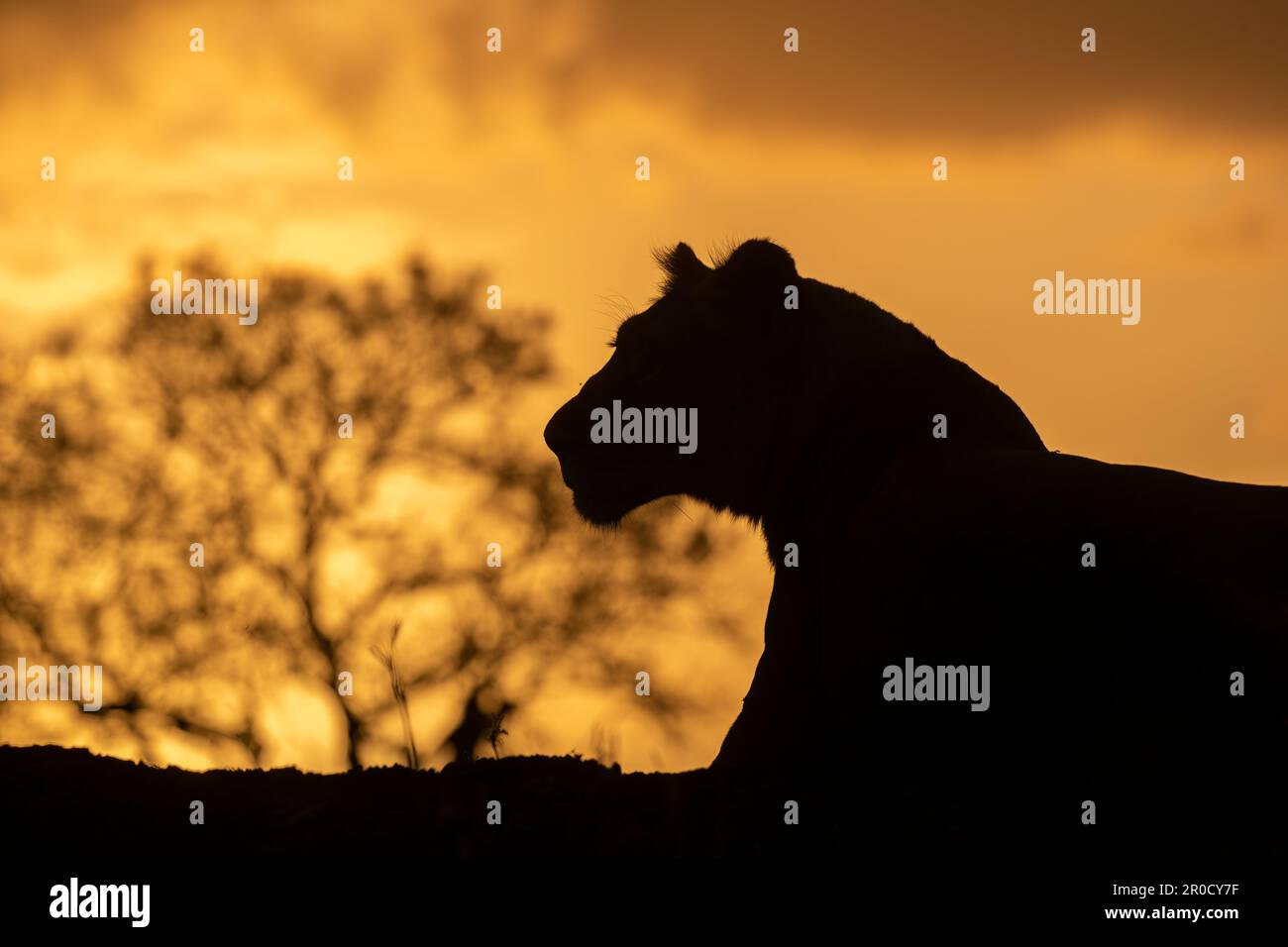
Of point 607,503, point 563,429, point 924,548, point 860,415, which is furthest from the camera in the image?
point 607,503

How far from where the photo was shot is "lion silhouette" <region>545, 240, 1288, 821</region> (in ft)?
17.9

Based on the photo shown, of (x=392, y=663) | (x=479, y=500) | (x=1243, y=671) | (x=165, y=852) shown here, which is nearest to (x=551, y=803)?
(x=165, y=852)

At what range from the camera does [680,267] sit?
8.55 metres

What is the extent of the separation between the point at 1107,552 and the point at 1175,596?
0.87ft

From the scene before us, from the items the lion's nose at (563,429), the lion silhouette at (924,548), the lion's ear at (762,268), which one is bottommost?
the lion silhouette at (924,548)

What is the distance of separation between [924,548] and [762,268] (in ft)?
6.61

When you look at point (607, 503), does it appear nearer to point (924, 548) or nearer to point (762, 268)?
point (762, 268)

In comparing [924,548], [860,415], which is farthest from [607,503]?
[924,548]

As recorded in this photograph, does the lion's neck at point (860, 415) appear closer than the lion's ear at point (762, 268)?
Yes

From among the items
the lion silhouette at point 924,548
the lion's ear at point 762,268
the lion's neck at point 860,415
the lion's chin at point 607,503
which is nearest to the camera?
the lion silhouette at point 924,548

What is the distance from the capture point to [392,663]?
2441cm

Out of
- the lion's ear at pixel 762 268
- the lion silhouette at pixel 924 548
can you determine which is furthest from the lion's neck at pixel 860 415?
the lion's ear at pixel 762 268

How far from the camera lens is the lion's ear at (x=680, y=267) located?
8.48 meters

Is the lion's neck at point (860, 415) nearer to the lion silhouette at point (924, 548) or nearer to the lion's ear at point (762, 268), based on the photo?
the lion silhouette at point (924, 548)
